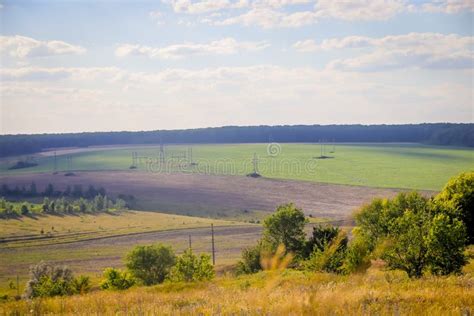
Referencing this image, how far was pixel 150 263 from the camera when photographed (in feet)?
174

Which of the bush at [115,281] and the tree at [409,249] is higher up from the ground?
the tree at [409,249]

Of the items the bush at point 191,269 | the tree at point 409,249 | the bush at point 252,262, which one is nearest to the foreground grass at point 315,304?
the tree at point 409,249

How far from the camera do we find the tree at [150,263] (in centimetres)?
5244

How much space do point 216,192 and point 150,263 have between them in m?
95.9

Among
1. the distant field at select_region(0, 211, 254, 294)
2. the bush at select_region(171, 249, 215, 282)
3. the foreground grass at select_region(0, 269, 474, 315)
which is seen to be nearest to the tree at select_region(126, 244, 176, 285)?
the bush at select_region(171, 249, 215, 282)

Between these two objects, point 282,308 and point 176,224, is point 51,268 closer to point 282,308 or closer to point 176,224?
point 282,308

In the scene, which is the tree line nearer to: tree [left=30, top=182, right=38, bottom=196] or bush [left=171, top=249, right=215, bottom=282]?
tree [left=30, top=182, right=38, bottom=196]

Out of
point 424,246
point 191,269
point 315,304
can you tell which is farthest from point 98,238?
point 315,304

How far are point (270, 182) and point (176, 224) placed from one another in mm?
54101

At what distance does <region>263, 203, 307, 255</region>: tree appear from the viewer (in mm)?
54812

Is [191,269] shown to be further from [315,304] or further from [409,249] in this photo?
[315,304]

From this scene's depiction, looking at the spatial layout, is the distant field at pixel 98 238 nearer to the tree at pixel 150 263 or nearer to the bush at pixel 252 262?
the tree at pixel 150 263

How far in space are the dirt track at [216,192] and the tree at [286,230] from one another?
63.3 m

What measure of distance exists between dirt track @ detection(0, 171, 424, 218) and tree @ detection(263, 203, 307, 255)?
63.3 metres
